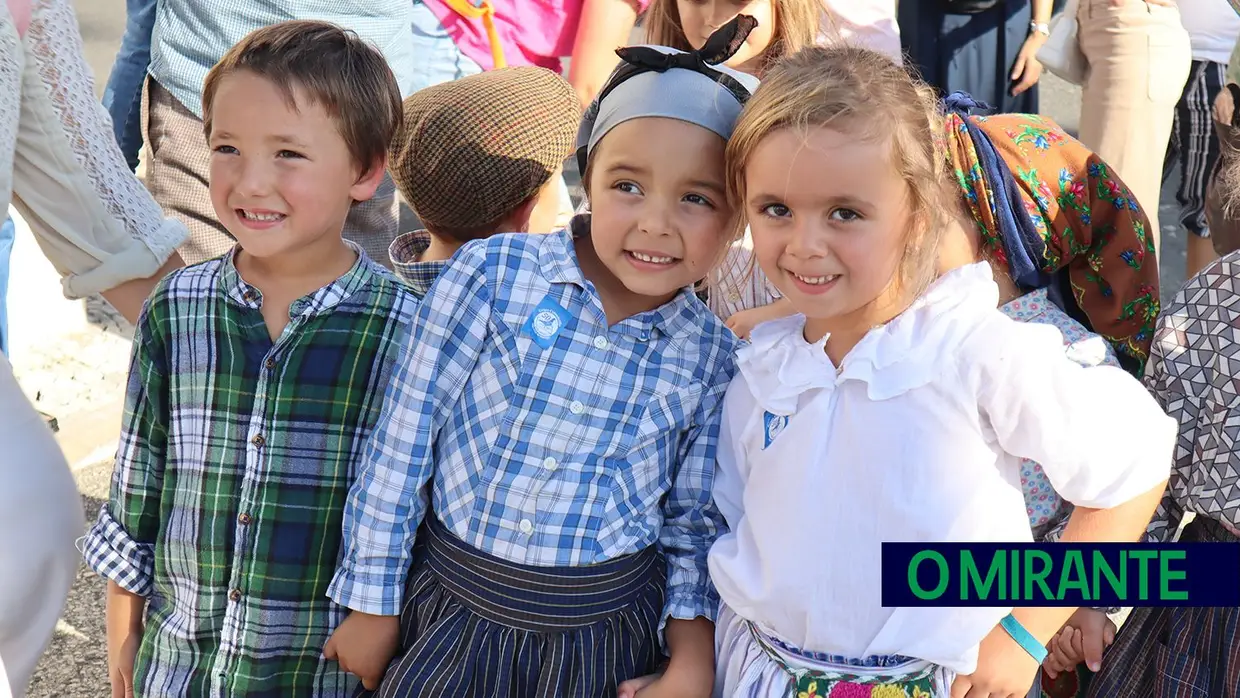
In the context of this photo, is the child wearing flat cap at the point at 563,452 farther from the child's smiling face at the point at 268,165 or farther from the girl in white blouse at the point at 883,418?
the child's smiling face at the point at 268,165

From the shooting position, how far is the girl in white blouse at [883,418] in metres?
1.58

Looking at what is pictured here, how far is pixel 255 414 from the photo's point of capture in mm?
1745

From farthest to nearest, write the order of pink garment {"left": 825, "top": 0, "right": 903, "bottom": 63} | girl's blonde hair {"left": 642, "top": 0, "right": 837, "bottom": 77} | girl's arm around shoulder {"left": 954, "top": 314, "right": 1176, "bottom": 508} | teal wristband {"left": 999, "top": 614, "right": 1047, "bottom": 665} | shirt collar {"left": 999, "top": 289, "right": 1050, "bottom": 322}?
pink garment {"left": 825, "top": 0, "right": 903, "bottom": 63} → girl's blonde hair {"left": 642, "top": 0, "right": 837, "bottom": 77} → shirt collar {"left": 999, "top": 289, "right": 1050, "bottom": 322} → teal wristband {"left": 999, "top": 614, "right": 1047, "bottom": 665} → girl's arm around shoulder {"left": 954, "top": 314, "right": 1176, "bottom": 508}

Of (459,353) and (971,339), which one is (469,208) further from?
(971,339)

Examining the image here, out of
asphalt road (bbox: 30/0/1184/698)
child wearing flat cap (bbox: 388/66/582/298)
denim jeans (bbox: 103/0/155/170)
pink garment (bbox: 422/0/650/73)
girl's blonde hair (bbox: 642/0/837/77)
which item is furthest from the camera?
pink garment (bbox: 422/0/650/73)

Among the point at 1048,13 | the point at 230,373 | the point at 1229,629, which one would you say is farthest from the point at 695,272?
the point at 1048,13

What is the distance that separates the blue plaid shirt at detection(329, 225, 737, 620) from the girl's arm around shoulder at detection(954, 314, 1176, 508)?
0.39 meters

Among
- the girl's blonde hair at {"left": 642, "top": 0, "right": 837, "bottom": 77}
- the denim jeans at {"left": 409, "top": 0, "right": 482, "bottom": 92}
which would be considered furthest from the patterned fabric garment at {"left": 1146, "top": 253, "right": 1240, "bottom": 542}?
the denim jeans at {"left": 409, "top": 0, "right": 482, "bottom": 92}

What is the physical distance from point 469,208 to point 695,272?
1.96ft

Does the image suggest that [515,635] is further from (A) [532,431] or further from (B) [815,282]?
(B) [815,282]

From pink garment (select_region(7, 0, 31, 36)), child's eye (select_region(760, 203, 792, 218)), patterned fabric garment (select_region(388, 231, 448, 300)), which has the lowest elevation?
patterned fabric garment (select_region(388, 231, 448, 300))

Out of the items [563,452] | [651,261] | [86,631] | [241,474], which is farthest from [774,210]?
[86,631]

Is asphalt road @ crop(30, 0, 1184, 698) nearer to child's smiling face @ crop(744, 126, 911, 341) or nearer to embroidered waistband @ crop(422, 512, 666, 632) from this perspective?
embroidered waistband @ crop(422, 512, 666, 632)

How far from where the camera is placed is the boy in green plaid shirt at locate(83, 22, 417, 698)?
5.75ft
